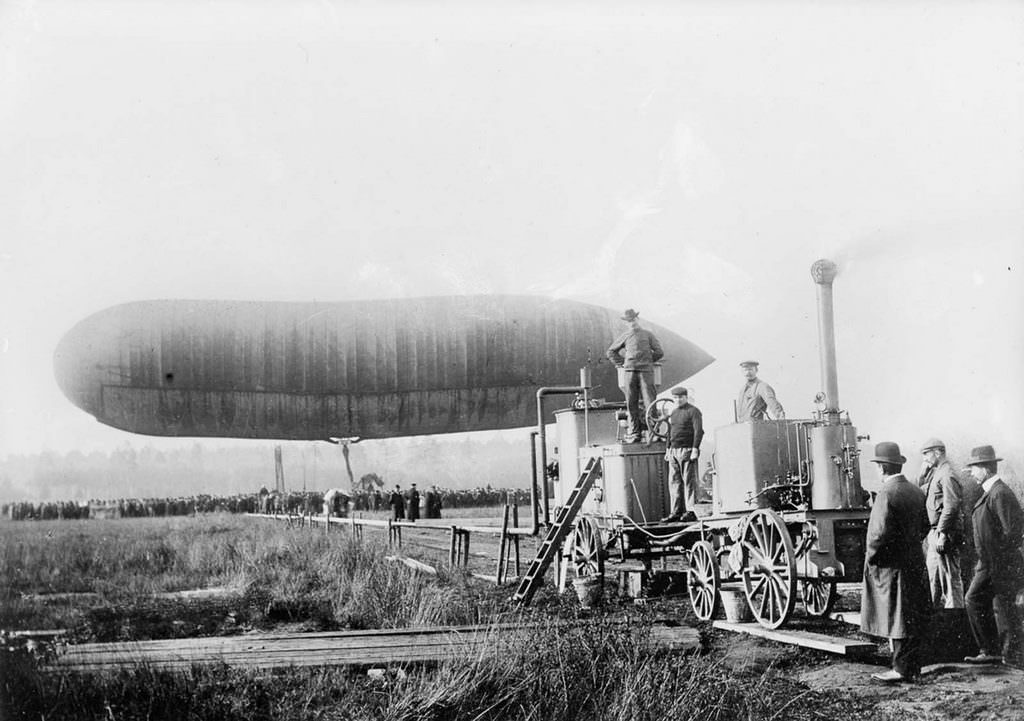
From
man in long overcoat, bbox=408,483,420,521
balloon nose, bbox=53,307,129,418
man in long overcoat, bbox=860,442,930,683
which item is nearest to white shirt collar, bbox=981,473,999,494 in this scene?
man in long overcoat, bbox=860,442,930,683

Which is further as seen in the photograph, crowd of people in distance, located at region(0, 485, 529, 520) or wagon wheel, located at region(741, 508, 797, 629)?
crowd of people in distance, located at region(0, 485, 529, 520)

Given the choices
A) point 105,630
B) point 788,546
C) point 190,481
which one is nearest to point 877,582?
point 788,546

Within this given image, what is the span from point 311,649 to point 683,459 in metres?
5.24

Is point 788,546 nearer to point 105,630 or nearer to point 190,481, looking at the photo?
point 105,630

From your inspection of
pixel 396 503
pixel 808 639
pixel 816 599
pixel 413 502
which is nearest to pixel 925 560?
pixel 808 639

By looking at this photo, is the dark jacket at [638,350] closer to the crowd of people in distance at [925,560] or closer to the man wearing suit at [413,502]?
the crowd of people in distance at [925,560]

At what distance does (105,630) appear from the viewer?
9.32 meters

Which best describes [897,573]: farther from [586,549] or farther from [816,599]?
[586,549]

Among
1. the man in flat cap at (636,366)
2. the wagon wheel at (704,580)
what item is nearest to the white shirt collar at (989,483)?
the wagon wheel at (704,580)

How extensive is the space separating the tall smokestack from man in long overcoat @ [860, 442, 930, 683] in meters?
1.43

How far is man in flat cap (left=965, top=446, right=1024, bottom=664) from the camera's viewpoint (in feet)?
23.4

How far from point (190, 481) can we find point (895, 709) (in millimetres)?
138790

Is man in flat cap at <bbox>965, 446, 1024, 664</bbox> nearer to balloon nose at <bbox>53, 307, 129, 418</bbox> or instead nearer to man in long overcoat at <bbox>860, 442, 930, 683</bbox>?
man in long overcoat at <bbox>860, 442, 930, 683</bbox>

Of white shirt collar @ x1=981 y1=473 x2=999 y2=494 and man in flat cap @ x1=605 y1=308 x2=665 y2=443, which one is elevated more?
man in flat cap @ x1=605 y1=308 x2=665 y2=443
